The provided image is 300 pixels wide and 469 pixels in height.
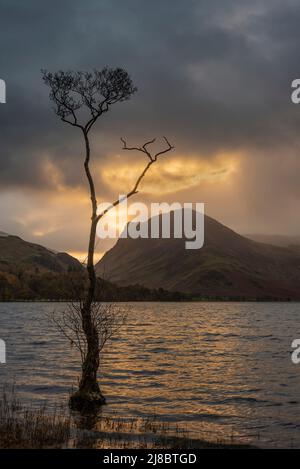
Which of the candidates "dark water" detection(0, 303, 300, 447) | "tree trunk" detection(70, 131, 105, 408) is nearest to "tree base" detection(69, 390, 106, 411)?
"tree trunk" detection(70, 131, 105, 408)

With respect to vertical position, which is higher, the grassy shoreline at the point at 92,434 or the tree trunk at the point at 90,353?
the tree trunk at the point at 90,353

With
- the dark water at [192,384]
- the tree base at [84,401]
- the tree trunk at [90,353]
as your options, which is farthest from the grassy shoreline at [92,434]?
the dark water at [192,384]


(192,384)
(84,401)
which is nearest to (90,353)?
(84,401)

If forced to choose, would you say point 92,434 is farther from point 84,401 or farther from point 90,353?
point 90,353

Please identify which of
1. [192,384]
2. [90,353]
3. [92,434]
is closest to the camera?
[92,434]

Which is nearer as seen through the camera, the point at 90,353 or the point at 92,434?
the point at 92,434

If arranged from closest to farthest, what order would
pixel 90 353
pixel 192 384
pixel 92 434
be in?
pixel 92 434
pixel 90 353
pixel 192 384

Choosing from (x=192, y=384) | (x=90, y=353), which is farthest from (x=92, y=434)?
(x=192, y=384)

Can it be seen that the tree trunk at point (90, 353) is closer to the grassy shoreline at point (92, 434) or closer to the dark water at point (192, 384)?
the grassy shoreline at point (92, 434)

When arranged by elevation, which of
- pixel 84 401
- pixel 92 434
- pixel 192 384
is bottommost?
pixel 92 434

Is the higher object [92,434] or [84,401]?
[84,401]

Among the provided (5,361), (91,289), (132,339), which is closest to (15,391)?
(91,289)

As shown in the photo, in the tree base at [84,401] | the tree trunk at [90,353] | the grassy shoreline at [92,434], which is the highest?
the tree trunk at [90,353]

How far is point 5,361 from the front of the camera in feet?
146
